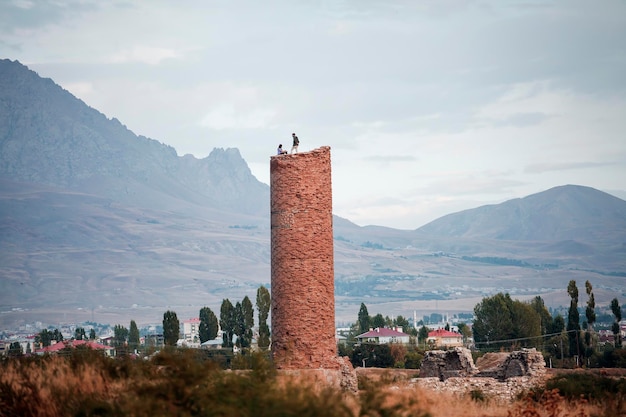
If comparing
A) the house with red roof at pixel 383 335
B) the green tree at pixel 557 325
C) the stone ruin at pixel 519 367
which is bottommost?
the stone ruin at pixel 519 367

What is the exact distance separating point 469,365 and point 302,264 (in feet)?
33.9

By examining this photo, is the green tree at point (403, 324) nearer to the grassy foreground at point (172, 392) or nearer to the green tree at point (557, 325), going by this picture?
the green tree at point (557, 325)

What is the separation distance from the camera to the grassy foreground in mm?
12664

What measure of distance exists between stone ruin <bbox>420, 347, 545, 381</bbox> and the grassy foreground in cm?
999

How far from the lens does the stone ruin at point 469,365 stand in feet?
93.9

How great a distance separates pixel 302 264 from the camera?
74.7 feet

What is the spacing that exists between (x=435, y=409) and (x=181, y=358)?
6153 millimetres

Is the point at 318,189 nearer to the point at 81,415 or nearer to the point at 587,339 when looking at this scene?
the point at 81,415

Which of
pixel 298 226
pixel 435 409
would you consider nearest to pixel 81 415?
pixel 435 409

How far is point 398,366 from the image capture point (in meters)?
57.9

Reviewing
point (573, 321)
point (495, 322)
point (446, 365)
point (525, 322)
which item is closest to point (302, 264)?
point (446, 365)

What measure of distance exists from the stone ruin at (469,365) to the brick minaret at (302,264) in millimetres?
7725

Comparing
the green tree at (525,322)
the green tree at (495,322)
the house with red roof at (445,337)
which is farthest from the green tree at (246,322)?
the house with red roof at (445,337)

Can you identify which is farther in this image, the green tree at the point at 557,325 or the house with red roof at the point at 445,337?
the house with red roof at the point at 445,337
